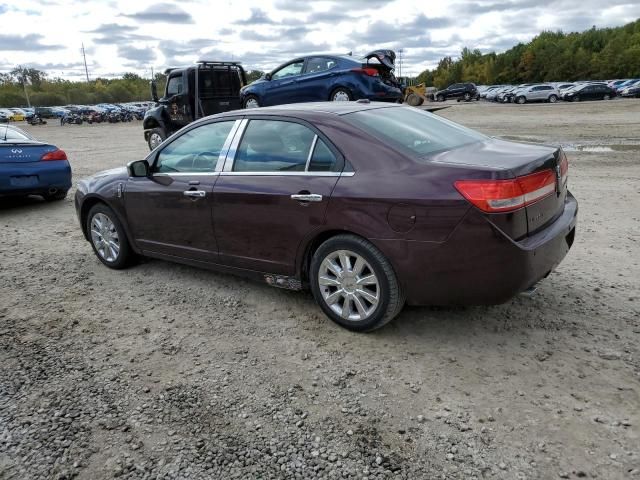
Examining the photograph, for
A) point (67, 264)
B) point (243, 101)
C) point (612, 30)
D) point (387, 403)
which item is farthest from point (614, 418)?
point (612, 30)

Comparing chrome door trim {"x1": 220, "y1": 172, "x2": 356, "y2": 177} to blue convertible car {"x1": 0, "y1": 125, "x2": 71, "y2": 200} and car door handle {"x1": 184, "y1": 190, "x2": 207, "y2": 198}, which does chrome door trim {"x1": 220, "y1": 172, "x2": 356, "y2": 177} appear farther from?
blue convertible car {"x1": 0, "y1": 125, "x2": 71, "y2": 200}

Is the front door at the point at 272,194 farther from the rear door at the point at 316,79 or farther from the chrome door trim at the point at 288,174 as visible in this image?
the rear door at the point at 316,79

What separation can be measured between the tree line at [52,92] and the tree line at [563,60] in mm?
67977

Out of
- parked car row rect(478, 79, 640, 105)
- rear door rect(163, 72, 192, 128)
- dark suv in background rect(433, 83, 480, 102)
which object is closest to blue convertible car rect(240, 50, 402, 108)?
rear door rect(163, 72, 192, 128)

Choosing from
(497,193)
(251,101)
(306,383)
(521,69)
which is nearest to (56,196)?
(251,101)

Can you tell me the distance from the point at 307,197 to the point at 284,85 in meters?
10.1

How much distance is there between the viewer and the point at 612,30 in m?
96.6

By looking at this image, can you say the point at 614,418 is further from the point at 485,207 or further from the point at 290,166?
the point at 290,166

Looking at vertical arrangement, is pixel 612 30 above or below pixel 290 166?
above

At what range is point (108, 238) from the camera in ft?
17.5

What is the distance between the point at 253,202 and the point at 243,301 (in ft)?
2.94

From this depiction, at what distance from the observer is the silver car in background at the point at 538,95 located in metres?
43.9

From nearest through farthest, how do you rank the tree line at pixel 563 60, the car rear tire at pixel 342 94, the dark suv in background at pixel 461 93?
1. the car rear tire at pixel 342 94
2. the dark suv in background at pixel 461 93
3. the tree line at pixel 563 60

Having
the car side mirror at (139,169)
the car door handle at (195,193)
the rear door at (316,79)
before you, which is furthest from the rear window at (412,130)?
the rear door at (316,79)
